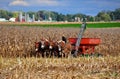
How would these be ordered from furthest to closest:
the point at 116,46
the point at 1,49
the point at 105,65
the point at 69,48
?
the point at 116,46 < the point at 1,49 < the point at 69,48 < the point at 105,65

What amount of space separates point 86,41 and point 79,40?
3.51ft

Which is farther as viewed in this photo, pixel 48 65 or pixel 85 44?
pixel 85 44

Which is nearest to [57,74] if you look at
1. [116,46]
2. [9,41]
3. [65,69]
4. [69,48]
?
[65,69]

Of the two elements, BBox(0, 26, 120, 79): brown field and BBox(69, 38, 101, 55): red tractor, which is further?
BBox(69, 38, 101, 55): red tractor

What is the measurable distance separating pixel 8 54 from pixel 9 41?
169cm

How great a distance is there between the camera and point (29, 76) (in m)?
9.12

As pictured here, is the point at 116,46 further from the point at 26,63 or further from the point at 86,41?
the point at 26,63

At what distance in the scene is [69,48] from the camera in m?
16.2

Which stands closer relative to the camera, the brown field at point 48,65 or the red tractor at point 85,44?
the brown field at point 48,65

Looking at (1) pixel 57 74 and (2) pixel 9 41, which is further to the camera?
(2) pixel 9 41

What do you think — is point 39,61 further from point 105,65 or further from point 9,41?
point 9,41

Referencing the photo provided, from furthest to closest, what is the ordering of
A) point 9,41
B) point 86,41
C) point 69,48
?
1. point 9,41
2. point 86,41
3. point 69,48

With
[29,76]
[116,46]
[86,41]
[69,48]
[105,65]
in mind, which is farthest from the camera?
[116,46]

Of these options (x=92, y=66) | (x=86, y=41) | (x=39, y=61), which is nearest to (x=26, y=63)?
(x=39, y=61)
